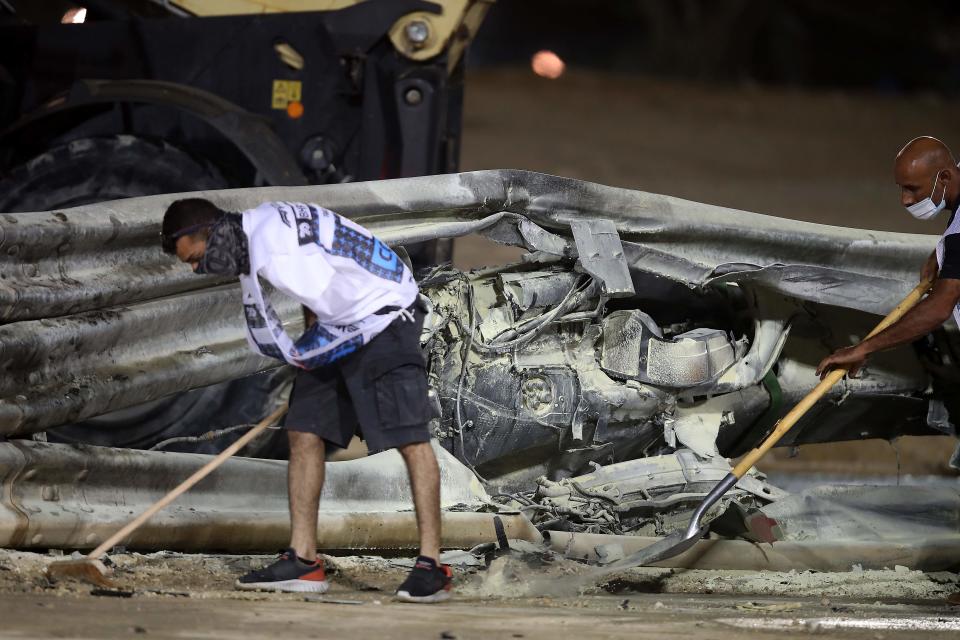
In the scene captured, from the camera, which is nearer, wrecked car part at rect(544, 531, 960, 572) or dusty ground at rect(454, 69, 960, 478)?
wrecked car part at rect(544, 531, 960, 572)

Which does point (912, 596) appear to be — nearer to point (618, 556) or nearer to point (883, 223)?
point (618, 556)

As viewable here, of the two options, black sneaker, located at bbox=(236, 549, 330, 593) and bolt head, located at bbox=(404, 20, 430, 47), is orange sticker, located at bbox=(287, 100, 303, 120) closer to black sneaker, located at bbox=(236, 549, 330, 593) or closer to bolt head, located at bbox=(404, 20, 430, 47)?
bolt head, located at bbox=(404, 20, 430, 47)

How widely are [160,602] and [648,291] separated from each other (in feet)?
8.01

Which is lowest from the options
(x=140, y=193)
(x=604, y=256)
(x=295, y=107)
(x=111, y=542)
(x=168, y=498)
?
(x=111, y=542)

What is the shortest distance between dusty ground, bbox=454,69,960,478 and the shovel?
7.55m

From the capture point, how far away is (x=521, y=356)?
4945 millimetres

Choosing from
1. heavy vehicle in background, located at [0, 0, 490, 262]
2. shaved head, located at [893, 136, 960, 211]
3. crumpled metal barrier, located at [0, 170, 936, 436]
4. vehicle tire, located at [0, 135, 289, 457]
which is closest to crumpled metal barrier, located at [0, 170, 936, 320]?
crumpled metal barrier, located at [0, 170, 936, 436]

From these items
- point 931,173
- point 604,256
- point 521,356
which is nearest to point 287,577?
point 521,356

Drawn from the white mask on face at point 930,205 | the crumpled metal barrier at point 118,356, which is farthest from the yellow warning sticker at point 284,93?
the white mask on face at point 930,205

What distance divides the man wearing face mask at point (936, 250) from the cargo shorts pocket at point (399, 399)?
1683 millimetres

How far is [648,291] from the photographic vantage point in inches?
207

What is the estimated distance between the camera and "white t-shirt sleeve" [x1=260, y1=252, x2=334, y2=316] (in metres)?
3.65

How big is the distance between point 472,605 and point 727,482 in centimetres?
132

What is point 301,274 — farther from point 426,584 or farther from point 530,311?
point 530,311
